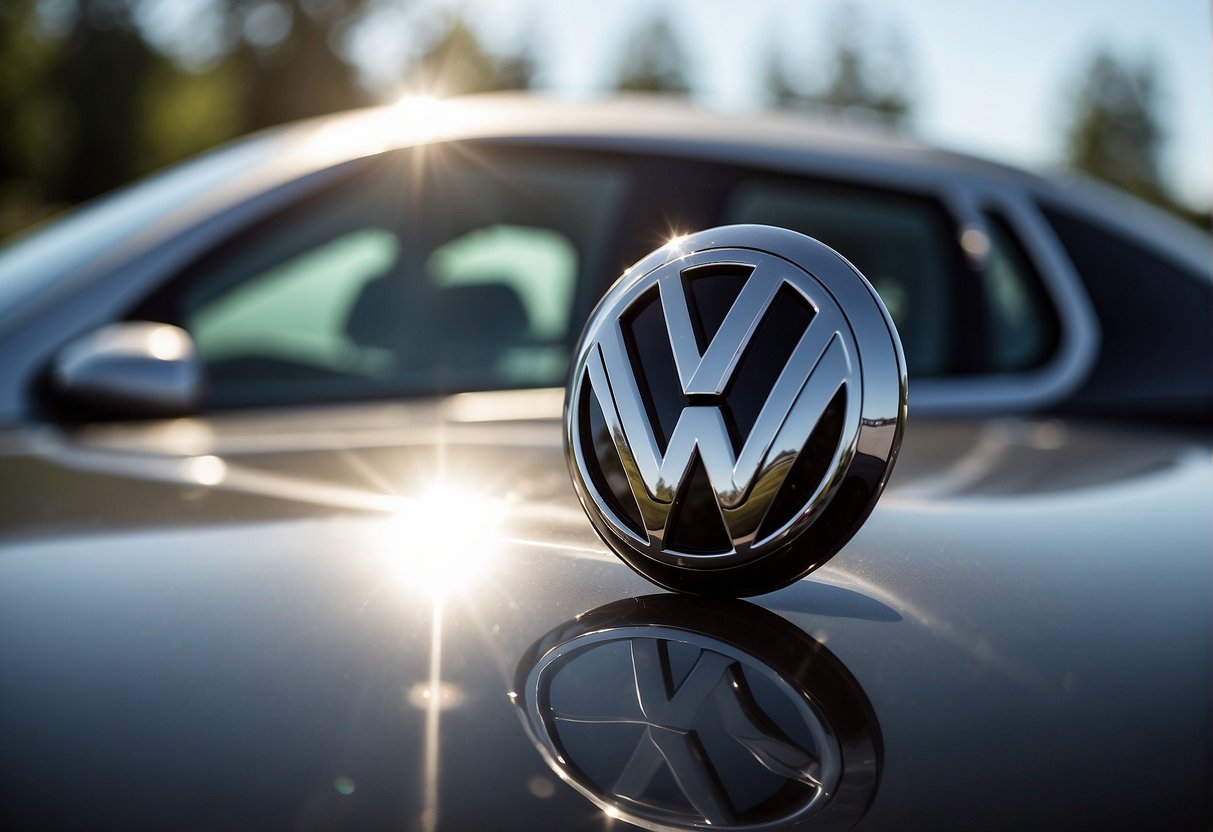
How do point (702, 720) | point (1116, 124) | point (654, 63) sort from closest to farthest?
1. point (702, 720)
2. point (1116, 124)
3. point (654, 63)

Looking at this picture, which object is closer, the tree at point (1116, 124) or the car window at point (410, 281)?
the car window at point (410, 281)

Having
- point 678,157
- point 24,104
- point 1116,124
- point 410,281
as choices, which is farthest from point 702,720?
point 1116,124

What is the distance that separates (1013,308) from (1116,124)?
54091mm

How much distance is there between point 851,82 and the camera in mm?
52125

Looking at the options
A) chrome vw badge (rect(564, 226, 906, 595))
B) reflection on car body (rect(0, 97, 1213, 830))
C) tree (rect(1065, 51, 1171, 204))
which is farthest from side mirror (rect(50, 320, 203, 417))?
tree (rect(1065, 51, 1171, 204))

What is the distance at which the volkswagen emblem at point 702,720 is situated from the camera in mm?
583

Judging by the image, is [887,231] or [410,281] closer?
[887,231]

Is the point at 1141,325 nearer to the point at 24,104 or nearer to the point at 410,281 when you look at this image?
the point at 410,281

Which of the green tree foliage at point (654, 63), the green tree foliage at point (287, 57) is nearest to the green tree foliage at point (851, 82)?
the green tree foliage at point (654, 63)

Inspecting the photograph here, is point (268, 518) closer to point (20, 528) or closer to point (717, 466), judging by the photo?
point (20, 528)

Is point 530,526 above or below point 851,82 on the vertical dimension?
below

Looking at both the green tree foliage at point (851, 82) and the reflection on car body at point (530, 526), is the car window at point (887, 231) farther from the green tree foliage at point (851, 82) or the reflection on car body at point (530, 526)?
the green tree foliage at point (851, 82)

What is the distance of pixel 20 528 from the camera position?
1.12 m

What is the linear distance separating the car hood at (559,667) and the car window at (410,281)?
42.5 inches
